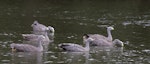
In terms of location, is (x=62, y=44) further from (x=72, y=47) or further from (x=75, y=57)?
(x=75, y=57)

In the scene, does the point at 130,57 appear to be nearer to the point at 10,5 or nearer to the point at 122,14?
the point at 122,14

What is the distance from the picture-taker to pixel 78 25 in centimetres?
3247

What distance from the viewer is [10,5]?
43781 mm

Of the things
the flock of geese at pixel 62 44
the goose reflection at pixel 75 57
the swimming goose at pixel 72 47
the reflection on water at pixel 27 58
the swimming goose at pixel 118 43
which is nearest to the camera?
the reflection on water at pixel 27 58

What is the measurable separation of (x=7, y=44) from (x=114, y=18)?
→ 1329 centimetres

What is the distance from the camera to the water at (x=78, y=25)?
2189 centimetres

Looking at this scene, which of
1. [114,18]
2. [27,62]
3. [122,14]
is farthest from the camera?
[122,14]

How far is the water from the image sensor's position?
21891 millimetres

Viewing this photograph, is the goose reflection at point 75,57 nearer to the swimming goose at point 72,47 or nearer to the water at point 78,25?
the water at point 78,25

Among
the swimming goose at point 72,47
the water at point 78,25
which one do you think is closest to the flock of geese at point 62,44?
the swimming goose at point 72,47

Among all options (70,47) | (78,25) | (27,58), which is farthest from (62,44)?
(78,25)

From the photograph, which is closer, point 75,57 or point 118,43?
point 75,57

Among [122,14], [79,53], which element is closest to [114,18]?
[122,14]

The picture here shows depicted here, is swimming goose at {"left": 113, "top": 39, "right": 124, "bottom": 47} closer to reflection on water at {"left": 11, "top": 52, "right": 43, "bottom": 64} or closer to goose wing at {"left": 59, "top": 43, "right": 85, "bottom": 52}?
goose wing at {"left": 59, "top": 43, "right": 85, "bottom": 52}
